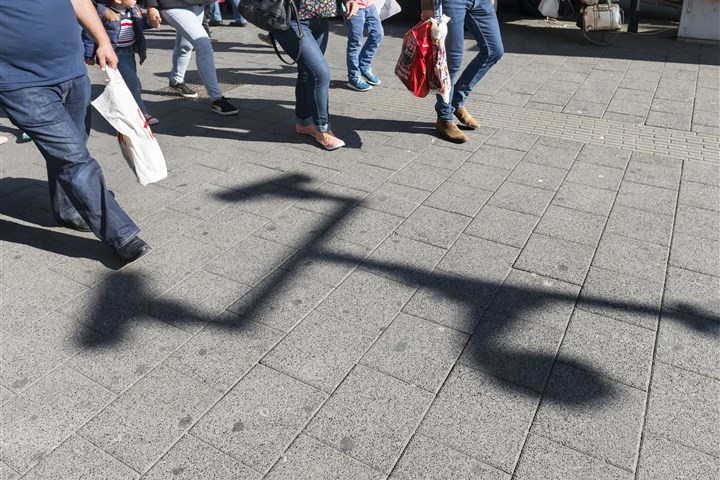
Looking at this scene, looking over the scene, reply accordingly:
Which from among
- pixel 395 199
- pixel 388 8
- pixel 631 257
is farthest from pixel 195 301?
pixel 388 8

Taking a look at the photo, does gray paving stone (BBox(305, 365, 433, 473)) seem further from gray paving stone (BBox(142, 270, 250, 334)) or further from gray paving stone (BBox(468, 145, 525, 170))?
gray paving stone (BBox(468, 145, 525, 170))

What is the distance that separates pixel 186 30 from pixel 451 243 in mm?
3432

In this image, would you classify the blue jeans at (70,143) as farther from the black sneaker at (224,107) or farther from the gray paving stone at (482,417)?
the black sneaker at (224,107)

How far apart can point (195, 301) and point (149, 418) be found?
2.70ft

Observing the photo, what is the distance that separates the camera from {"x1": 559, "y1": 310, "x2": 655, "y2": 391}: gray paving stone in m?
2.78

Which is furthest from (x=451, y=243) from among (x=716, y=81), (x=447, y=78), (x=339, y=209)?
(x=716, y=81)

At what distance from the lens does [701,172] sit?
470 centimetres

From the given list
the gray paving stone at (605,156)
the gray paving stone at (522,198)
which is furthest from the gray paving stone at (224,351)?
the gray paving stone at (605,156)

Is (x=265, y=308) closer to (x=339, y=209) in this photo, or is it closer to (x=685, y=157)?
(x=339, y=209)

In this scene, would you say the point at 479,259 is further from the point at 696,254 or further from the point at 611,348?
the point at 696,254

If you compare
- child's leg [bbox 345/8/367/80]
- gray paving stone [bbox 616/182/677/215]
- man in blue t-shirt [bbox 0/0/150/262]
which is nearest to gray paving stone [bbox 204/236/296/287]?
man in blue t-shirt [bbox 0/0/150/262]

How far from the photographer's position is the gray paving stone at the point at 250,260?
3.52 metres

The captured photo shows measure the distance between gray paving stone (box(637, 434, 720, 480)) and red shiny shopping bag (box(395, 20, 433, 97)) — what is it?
3.21 m

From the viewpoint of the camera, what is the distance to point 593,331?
303 cm
